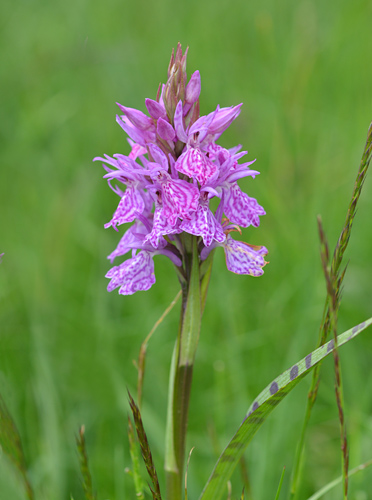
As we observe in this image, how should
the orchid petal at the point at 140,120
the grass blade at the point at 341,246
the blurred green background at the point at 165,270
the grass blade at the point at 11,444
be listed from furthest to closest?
1. the blurred green background at the point at 165,270
2. the orchid petal at the point at 140,120
3. the grass blade at the point at 11,444
4. the grass blade at the point at 341,246

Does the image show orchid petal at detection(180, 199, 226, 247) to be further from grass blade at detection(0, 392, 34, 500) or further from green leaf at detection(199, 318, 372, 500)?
grass blade at detection(0, 392, 34, 500)

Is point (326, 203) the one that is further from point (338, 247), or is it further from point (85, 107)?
point (85, 107)

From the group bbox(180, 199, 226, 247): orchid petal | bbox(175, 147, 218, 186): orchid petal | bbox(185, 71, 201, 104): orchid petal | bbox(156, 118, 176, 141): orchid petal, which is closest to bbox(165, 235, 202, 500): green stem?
bbox(180, 199, 226, 247): orchid petal

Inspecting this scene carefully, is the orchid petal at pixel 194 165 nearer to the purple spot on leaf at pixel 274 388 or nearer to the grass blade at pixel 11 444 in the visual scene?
the purple spot on leaf at pixel 274 388

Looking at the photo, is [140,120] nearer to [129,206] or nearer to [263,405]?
[129,206]

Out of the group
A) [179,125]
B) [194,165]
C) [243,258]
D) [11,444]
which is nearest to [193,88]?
[179,125]

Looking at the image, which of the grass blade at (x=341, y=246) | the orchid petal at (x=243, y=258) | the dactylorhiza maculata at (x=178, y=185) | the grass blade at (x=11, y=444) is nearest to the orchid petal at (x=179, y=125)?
the dactylorhiza maculata at (x=178, y=185)
